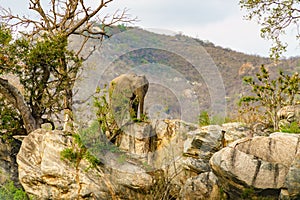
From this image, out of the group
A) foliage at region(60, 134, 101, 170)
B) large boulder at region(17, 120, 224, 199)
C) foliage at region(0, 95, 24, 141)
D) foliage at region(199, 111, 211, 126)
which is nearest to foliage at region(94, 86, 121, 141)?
large boulder at region(17, 120, 224, 199)

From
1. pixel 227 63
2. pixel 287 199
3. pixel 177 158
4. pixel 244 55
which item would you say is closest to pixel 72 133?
pixel 177 158

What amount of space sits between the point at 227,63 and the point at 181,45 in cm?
2091

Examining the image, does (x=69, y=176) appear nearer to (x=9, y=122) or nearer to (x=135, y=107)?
(x=135, y=107)

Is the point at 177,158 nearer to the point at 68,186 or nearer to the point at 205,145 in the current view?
the point at 205,145

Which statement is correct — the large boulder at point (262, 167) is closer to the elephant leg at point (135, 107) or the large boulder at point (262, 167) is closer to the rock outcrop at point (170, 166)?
the rock outcrop at point (170, 166)

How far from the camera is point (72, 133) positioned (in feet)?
30.9

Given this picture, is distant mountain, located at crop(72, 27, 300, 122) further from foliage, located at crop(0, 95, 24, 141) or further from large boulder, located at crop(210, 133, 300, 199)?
large boulder, located at crop(210, 133, 300, 199)

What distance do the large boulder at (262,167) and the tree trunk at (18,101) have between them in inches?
195

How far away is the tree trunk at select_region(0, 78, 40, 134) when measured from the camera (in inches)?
405

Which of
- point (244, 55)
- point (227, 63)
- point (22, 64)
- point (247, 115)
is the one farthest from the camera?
point (244, 55)

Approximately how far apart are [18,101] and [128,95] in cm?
263

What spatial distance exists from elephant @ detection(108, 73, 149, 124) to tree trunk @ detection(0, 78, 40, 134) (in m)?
2.14

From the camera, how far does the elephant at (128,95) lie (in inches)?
390

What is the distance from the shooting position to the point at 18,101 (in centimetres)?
1045
